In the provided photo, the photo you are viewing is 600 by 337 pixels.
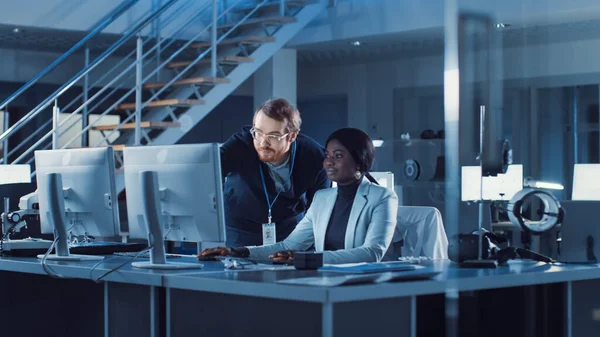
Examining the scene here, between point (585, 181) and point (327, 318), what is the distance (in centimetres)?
317

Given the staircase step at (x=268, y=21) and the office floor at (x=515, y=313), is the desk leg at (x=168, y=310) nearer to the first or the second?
the office floor at (x=515, y=313)

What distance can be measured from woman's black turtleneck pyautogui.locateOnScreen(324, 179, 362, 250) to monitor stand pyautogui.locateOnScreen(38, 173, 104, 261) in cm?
91

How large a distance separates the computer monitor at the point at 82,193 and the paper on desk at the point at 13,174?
1413 millimetres

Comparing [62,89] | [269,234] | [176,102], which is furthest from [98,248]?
[176,102]

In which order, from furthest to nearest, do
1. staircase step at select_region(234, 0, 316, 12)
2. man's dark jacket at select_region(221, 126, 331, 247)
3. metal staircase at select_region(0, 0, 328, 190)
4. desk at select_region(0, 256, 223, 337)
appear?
staircase step at select_region(234, 0, 316, 12) → metal staircase at select_region(0, 0, 328, 190) → man's dark jacket at select_region(221, 126, 331, 247) → desk at select_region(0, 256, 223, 337)

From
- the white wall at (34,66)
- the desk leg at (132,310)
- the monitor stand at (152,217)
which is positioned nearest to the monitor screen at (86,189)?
the monitor stand at (152,217)

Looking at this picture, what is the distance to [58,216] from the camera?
3791 mm

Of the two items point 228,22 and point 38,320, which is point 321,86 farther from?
point 38,320

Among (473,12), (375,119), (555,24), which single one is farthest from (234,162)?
(375,119)

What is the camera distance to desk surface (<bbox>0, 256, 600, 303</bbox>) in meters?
2.59

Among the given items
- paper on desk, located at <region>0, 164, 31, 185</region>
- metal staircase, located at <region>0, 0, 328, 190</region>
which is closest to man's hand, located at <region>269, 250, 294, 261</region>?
paper on desk, located at <region>0, 164, 31, 185</region>

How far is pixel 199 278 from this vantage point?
2898mm

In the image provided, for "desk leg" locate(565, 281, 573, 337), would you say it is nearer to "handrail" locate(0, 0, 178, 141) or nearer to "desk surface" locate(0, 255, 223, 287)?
"desk surface" locate(0, 255, 223, 287)

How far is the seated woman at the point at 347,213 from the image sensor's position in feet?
12.0
